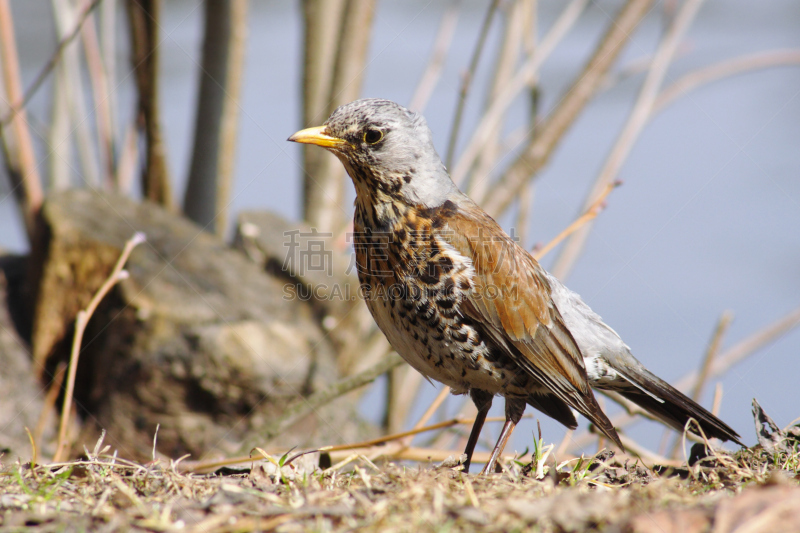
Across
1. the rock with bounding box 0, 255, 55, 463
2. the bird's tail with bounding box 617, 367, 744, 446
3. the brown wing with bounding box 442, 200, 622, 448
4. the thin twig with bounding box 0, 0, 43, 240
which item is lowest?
the rock with bounding box 0, 255, 55, 463

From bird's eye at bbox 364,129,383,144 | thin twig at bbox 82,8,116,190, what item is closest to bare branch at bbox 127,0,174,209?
thin twig at bbox 82,8,116,190

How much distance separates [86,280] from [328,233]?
1854 millimetres

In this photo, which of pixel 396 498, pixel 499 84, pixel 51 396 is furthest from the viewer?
pixel 499 84

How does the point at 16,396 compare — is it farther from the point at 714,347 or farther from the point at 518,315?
the point at 714,347

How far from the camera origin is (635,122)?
4.77 meters

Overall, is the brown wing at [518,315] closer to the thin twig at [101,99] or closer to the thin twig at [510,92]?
the thin twig at [510,92]

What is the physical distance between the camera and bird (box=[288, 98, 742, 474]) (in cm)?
315

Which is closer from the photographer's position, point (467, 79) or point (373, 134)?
point (373, 134)

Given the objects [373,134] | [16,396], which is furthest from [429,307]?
[16,396]

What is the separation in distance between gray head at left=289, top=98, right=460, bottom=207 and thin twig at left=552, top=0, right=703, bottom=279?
64.8 inches

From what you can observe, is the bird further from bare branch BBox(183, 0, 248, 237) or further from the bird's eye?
bare branch BBox(183, 0, 248, 237)

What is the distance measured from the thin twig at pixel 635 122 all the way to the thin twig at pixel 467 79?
1.03 meters

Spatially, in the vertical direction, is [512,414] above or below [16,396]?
above

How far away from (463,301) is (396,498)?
51.9 inches
